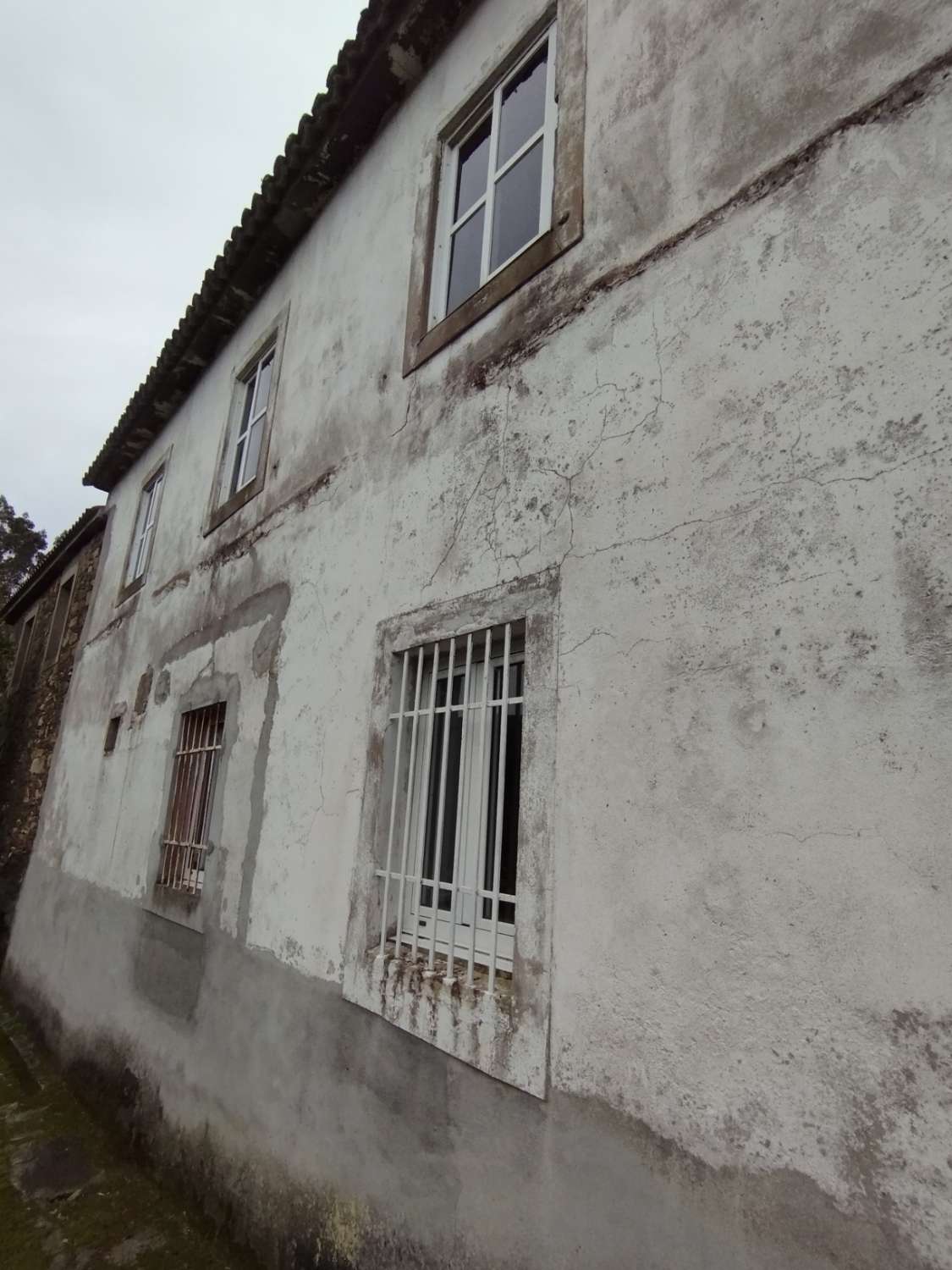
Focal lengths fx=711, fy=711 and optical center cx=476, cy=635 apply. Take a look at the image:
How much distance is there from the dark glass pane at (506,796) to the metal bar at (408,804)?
393mm

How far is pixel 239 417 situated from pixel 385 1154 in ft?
18.9

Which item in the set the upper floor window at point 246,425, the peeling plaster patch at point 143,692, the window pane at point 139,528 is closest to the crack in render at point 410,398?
the upper floor window at point 246,425

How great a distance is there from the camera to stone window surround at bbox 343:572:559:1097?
232 centimetres

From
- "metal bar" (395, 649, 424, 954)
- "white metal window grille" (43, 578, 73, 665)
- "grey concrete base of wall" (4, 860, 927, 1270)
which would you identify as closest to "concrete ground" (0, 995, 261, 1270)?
"grey concrete base of wall" (4, 860, 927, 1270)

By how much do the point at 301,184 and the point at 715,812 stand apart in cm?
546

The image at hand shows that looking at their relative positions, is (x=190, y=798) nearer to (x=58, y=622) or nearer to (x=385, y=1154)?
(x=385, y=1154)

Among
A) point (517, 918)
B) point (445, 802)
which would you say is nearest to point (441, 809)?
point (445, 802)

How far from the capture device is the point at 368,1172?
2.79 m

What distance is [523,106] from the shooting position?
3.75 m

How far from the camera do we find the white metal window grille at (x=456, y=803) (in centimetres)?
273

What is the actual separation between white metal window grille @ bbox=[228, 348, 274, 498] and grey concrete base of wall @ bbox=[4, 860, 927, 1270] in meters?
3.61

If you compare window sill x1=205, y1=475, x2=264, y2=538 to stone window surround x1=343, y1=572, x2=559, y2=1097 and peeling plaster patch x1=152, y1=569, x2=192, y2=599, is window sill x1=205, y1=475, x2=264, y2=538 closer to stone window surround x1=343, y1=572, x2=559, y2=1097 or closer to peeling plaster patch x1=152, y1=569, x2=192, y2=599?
peeling plaster patch x1=152, y1=569, x2=192, y2=599

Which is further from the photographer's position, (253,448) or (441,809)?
(253,448)

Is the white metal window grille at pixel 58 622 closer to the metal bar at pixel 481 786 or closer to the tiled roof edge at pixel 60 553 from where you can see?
the tiled roof edge at pixel 60 553
